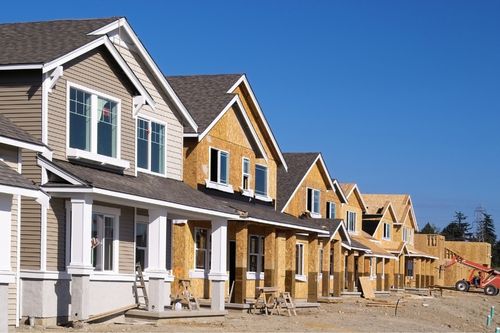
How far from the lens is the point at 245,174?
37.7m

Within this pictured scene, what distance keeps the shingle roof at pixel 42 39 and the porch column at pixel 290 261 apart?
46.9 ft

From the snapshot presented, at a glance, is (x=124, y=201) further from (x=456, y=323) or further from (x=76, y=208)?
(x=456, y=323)

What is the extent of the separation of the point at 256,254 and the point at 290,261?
55.4 inches

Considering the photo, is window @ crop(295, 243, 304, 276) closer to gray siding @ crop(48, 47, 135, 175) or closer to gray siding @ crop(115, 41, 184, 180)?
gray siding @ crop(115, 41, 184, 180)

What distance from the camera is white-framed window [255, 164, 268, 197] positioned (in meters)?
39.0

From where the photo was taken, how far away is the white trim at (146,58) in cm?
2697

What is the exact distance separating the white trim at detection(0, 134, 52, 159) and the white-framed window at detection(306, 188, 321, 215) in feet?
82.6

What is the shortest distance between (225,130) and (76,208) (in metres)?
13.2

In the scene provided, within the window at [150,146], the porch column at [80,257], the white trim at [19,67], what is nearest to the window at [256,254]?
the window at [150,146]

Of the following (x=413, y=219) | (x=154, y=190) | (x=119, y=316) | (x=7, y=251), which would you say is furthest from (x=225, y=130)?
(x=413, y=219)

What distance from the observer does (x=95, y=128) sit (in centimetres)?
2538

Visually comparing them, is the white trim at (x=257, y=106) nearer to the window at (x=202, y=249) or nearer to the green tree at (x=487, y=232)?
the window at (x=202, y=249)

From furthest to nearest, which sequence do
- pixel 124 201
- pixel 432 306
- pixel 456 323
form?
pixel 432 306 → pixel 456 323 → pixel 124 201

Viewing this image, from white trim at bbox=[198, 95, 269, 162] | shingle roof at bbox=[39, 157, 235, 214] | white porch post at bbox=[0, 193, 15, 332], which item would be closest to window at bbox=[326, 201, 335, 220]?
white trim at bbox=[198, 95, 269, 162]
